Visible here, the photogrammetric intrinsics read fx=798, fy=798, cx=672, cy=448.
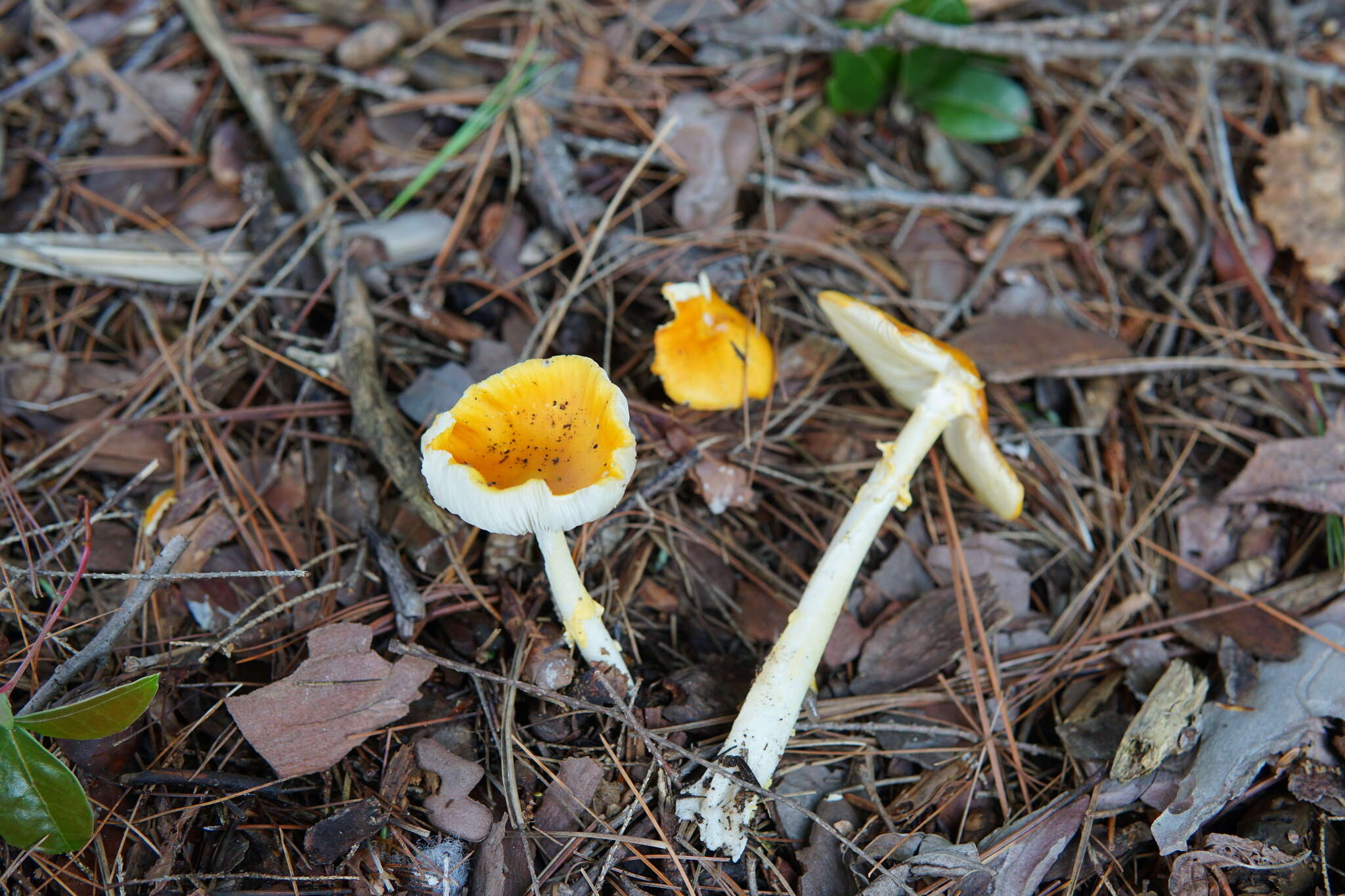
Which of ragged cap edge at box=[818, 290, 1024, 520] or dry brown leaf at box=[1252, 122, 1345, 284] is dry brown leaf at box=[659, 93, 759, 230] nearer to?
ragged cap edge at box=[818, 290, 1024, 520]

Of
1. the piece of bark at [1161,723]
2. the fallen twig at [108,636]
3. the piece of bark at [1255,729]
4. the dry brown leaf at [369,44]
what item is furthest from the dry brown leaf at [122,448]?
the piece of bark at [1255,729]

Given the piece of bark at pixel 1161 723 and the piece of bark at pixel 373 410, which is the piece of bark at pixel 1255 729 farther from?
the piece of bark at pixel 373 410

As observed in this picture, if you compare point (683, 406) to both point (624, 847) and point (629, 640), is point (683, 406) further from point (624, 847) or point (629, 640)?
point (624, 847)

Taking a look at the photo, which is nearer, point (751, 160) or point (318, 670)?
point (318, 670)

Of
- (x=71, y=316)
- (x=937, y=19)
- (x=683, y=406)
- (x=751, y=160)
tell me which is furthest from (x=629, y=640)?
(x=937, y=19)

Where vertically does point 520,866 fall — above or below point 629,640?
below

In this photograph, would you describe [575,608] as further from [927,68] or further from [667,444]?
[927,68]
